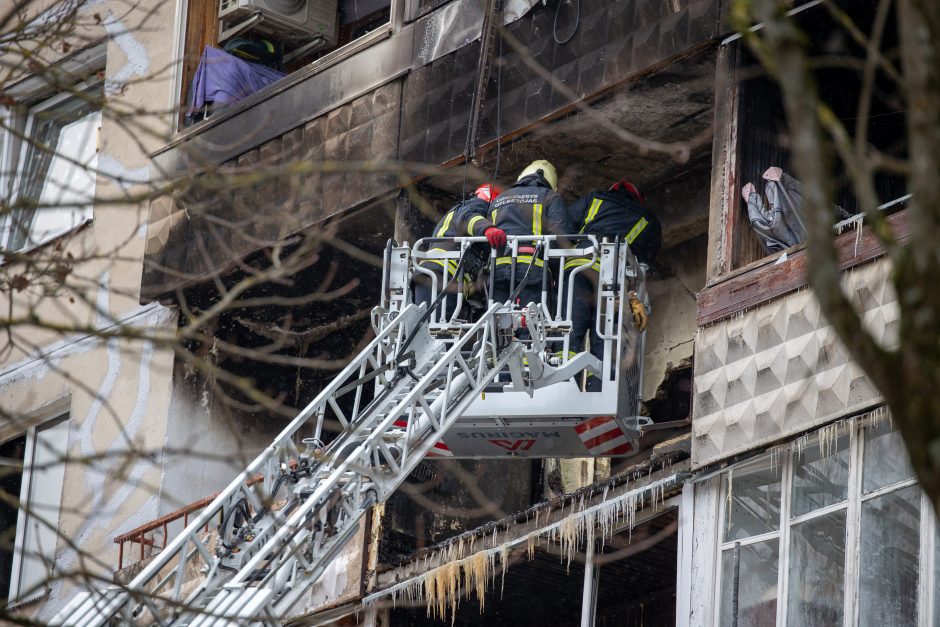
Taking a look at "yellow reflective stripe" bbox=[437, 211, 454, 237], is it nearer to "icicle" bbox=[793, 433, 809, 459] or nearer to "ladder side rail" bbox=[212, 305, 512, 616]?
"ladder side rail" bbox=[212, 305, 512, 616]

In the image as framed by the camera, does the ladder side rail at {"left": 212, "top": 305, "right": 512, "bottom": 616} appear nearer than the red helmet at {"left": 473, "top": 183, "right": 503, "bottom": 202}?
Yes

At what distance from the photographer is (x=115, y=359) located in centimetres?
1831

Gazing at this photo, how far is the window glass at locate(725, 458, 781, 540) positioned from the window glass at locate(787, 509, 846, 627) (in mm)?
287

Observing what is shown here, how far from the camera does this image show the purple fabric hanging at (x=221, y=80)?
17.6 meters

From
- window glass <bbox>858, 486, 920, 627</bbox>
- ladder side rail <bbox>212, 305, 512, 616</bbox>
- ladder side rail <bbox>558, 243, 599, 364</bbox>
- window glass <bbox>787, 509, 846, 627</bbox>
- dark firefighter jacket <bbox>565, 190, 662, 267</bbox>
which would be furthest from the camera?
dark firefighter jacket <bbox>565, 190, 662, 267</bbox>

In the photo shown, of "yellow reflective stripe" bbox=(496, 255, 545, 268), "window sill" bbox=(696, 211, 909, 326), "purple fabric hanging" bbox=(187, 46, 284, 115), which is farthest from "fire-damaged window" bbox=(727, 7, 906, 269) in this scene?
"purple fabric hanging" bbox=(187, 46, 284, 115)

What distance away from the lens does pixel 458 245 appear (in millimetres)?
13383

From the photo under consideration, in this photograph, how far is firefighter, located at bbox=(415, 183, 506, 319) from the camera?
13.0 m

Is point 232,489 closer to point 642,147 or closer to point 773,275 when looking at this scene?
point 773,275

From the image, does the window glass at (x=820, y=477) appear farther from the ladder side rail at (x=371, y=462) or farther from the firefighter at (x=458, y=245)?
the firefighter at (x=458, y=245)

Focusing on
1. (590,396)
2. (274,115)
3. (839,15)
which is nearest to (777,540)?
(590,396)

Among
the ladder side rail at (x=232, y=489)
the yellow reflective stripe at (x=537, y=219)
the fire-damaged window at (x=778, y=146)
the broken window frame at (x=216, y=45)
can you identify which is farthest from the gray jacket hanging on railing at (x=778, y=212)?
the broken window frame at (x=216, y=45)

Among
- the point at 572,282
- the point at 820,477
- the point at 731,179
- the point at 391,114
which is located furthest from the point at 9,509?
the point at 820,477

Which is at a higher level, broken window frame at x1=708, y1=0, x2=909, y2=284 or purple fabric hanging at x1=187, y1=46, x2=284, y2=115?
purple fabric hanging at x1=187, y1=46, x2=284, y2=115
